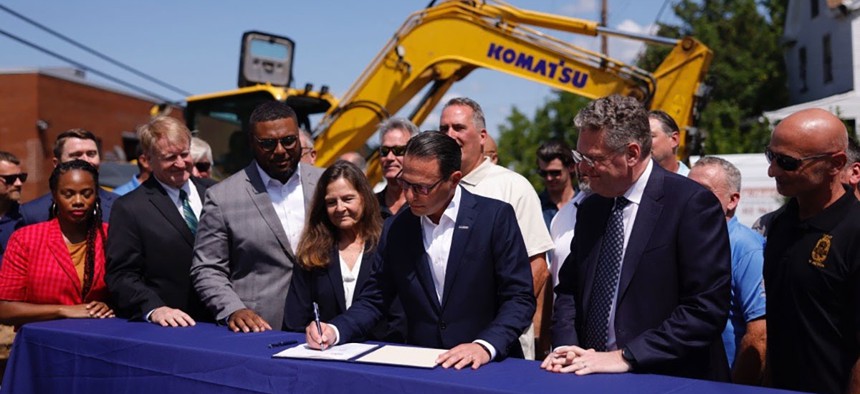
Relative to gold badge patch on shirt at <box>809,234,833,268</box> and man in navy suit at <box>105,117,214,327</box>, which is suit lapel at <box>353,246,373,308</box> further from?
gold badge patch on shirt at <box>809,234,833,268</box>

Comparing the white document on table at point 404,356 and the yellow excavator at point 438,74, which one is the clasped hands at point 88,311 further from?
the yellow excavator at point 438,74

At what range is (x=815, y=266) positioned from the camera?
9.46 feet

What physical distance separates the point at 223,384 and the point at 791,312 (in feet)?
7.11

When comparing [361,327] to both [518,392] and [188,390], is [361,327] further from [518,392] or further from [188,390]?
[518,392]

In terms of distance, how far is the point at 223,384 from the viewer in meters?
3.24

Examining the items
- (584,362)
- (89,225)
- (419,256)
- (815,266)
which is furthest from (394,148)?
(815,266)

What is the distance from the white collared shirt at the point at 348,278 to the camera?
3.96 meters

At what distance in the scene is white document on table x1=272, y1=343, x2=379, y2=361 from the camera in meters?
3.08

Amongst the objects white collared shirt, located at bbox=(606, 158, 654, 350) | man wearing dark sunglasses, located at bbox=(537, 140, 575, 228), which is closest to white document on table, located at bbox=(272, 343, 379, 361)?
white collared shirt, located at bbox=(606, 158, 654, 350)

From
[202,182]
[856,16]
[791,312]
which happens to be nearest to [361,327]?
[791,312]

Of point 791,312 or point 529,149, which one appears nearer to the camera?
point 791,312

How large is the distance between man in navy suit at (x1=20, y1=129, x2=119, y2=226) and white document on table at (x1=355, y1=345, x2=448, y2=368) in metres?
2.98

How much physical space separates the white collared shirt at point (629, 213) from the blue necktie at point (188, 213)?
96.9 inches

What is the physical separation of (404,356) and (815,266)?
150 cm
